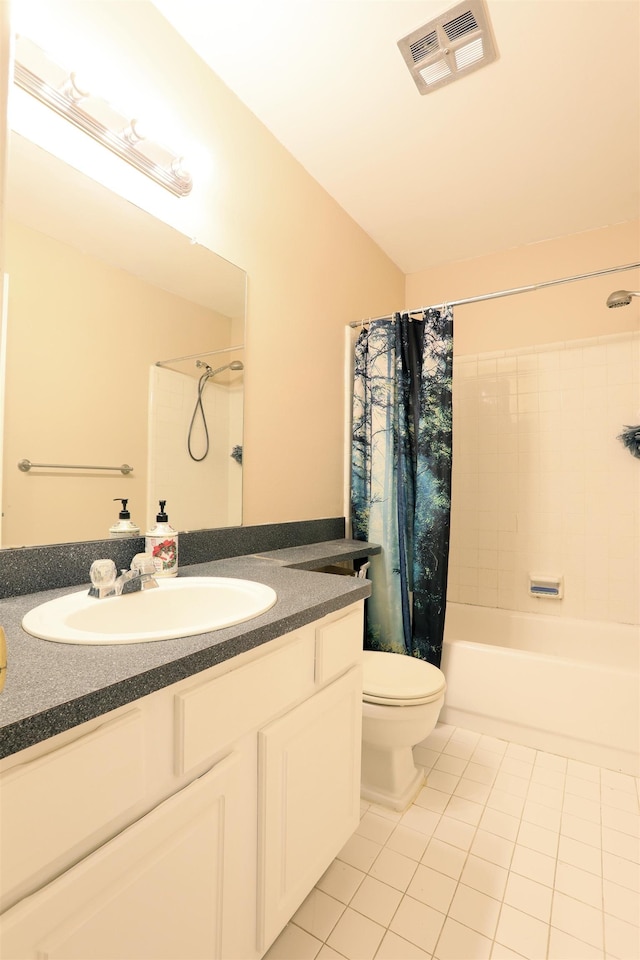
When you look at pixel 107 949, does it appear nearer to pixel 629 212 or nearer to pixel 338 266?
pixel 338 266

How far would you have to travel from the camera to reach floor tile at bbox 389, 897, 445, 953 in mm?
1099

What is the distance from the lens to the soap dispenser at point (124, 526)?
1.26 metres

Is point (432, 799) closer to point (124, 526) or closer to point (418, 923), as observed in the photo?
point (418, 923)

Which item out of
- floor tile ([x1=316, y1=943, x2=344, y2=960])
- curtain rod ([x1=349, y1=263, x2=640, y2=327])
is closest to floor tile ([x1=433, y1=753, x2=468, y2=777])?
floor tile ([x1=316, y1=943, x2=344, y2=960])

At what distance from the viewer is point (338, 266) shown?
2295mm

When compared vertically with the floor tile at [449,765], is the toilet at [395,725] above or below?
above

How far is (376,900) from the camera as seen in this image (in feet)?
3.94

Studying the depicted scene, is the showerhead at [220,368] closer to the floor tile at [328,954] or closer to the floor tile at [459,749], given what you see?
the floor tile at [328,954]

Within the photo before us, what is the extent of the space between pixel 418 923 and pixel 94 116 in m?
2.19

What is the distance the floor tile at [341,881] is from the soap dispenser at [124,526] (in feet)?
3.52

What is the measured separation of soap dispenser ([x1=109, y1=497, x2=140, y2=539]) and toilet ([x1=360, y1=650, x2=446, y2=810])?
0.89 meters

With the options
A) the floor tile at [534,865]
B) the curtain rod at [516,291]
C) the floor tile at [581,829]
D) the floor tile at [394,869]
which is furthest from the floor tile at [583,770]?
the curtain rod at [516,291]

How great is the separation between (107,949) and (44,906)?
160 mm

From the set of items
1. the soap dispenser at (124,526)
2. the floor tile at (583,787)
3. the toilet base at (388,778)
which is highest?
the soap dispenser at (124,526)
